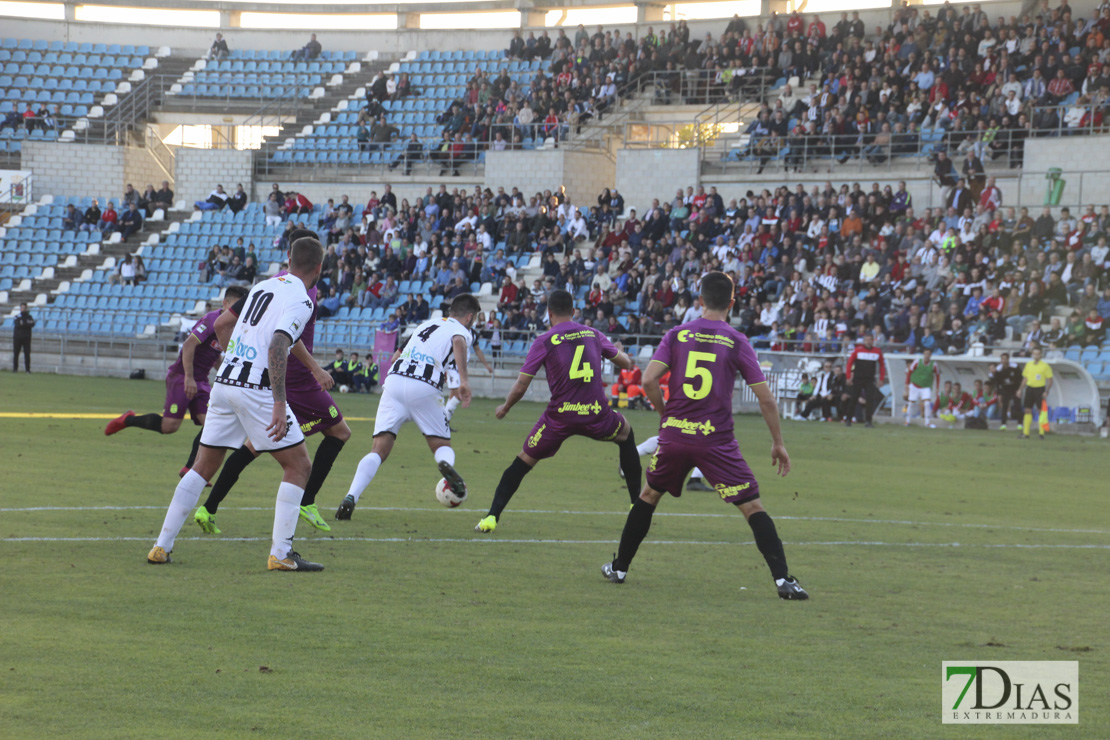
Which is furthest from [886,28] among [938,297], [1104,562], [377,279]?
[1104,562]

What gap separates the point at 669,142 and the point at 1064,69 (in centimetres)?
1241

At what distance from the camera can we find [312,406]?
32.1ft

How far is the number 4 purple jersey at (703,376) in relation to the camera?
7.78 metres

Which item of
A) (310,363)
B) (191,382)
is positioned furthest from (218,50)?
(310,363)

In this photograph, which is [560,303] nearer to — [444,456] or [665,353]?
[444,456]

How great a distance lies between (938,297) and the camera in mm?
28391

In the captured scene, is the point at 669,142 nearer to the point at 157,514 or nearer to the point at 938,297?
the point at 938,297

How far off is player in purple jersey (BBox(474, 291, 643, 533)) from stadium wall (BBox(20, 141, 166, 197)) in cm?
3981

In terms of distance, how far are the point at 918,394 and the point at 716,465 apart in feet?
67.3

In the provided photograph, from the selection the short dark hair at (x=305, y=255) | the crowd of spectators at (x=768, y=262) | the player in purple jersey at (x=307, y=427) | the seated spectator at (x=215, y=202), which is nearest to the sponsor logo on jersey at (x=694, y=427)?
the short dark hair at (x=305, y=255)

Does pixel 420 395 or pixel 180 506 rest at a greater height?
A: pixel 420 395

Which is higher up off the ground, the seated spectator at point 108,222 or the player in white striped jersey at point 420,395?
the seated spectator at point 108,222

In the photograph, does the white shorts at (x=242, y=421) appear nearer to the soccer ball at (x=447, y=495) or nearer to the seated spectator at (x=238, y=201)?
the soccer ball at (x=447, y=495)

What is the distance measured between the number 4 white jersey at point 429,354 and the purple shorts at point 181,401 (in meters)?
2.63
